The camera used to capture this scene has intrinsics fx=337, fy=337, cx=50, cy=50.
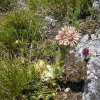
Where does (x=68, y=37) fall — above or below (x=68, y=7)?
below

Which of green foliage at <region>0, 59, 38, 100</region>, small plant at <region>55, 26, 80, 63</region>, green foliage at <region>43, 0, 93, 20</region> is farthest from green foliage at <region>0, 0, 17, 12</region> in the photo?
small plant at <region>55, 26, 80, 63</region>

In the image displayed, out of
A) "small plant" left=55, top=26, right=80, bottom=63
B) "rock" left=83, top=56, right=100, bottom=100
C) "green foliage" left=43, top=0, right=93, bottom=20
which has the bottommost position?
"rock" left=83, top=56, right=100, bottom=100

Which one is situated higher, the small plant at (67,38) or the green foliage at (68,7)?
the green foliage at (68,7)

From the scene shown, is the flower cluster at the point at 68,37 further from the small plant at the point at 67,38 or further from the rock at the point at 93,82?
the rock at the point at 93,82

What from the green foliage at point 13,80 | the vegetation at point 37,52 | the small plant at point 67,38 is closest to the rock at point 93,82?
the vegetation at point 37,52

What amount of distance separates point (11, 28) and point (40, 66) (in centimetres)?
85

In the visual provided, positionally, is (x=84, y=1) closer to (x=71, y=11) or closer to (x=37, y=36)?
(x=71, y=11)

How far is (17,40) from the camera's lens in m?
4.82

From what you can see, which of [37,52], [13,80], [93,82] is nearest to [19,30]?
[37,52]

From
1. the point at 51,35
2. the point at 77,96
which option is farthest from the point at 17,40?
the point at 77,96

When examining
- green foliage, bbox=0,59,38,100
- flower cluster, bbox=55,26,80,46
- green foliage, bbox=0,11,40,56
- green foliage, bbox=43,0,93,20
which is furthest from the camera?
green foliage, bbox=43,0,93,20

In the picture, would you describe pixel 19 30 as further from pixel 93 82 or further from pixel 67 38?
pixel 93 82

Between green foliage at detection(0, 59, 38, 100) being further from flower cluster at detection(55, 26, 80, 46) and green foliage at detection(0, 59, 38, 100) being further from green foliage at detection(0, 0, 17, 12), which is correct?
green foliage at detection(0, 0, 17, 12)

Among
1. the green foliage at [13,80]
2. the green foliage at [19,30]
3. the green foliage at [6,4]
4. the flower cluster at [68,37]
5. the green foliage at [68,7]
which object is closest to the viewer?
the flower cluster at [68,37]
